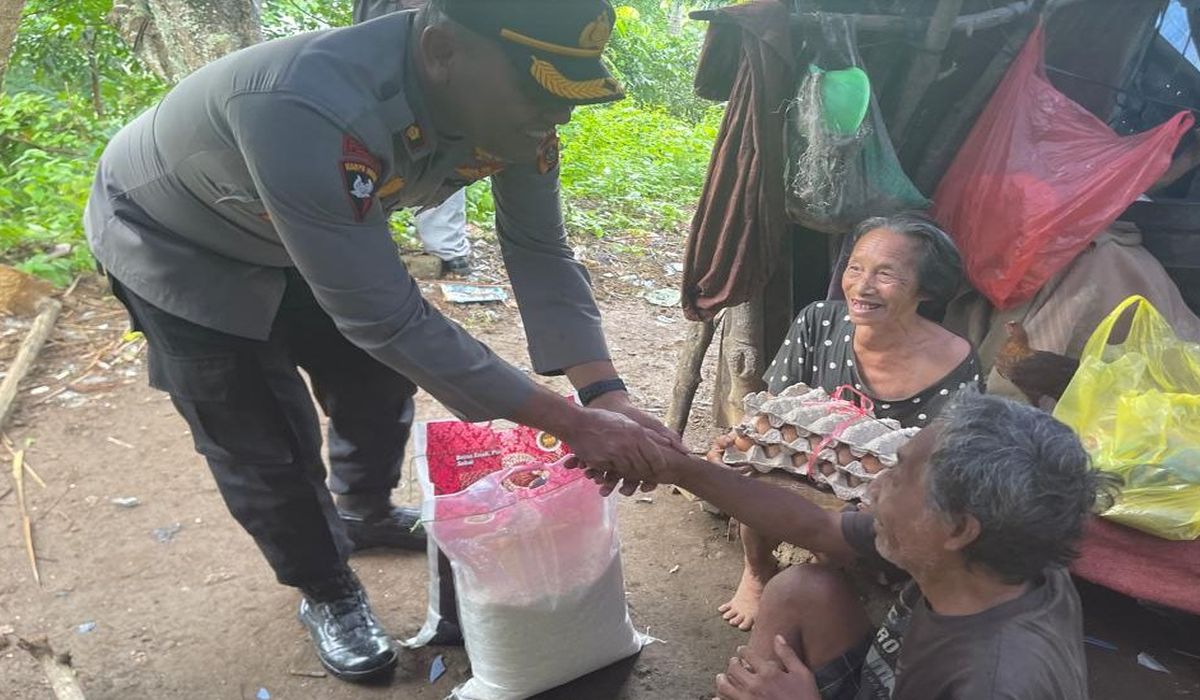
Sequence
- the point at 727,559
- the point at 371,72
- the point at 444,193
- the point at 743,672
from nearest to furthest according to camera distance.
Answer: the point at 371,72
the point at 743,672
the point at 444,193
the point at 727,559

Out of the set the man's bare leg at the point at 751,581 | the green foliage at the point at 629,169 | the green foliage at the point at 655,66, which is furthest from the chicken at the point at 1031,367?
the green foliage at the point at 655,66

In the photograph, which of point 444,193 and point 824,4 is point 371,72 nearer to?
point 444,193

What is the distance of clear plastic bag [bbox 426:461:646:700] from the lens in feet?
6.39

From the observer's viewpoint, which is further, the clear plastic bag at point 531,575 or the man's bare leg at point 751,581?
the man's bare leg at point 751,581

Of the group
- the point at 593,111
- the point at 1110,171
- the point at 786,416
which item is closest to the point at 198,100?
the point at 786,416

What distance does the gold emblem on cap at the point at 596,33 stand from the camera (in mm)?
1492

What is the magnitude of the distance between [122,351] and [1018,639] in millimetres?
4064

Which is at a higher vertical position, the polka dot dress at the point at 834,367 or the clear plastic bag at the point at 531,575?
→ the polka dot dress at the point at 834,367

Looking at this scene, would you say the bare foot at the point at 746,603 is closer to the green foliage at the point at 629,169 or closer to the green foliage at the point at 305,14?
the green foliage at the point at 629,169

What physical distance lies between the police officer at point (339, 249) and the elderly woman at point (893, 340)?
773 mm

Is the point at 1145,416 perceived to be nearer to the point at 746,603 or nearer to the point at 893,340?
the point at 893,340

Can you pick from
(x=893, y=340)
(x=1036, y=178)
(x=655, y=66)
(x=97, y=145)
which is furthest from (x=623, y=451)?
(x=655, y=66)

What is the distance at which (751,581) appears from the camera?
104 inches

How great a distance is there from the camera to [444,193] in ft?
6.65
